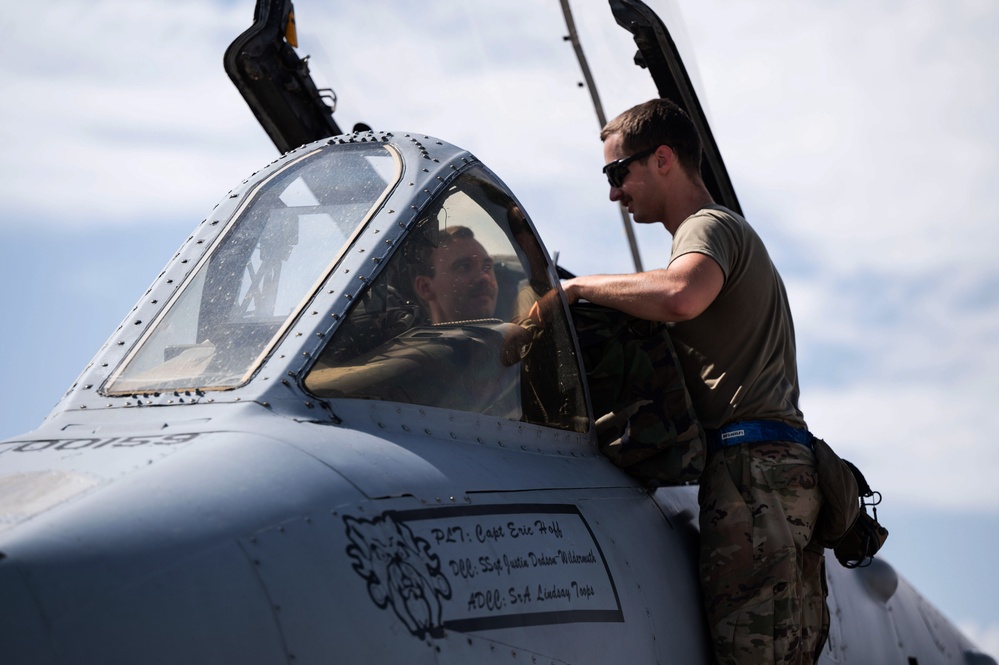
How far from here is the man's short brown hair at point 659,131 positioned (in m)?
4.13

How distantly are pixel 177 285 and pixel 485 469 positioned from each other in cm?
116

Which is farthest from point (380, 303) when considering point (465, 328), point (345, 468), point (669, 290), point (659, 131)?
point (659, 131)

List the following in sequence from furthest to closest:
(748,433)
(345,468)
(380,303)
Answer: (748,433)
(380,303)
(345,468)

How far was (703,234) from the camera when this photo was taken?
12.1 feet

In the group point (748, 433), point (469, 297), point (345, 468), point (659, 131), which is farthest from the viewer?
point (659, 131)

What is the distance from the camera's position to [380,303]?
9.69 feet

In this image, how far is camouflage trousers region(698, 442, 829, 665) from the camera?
3.38 metres

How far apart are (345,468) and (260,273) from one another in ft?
3.27

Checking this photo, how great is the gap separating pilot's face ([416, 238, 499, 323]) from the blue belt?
0.97 metres

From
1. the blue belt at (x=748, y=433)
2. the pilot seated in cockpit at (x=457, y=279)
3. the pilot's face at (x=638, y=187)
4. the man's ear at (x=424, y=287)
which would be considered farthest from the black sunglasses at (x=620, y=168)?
the man's ear at (x=424, y=287)

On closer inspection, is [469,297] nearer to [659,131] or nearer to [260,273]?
[260,273]

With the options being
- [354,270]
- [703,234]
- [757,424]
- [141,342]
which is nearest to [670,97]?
[703,234]

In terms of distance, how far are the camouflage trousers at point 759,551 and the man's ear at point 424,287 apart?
4.08ft

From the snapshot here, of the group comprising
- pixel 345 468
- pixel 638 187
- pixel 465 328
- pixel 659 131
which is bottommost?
pixel 345 468
